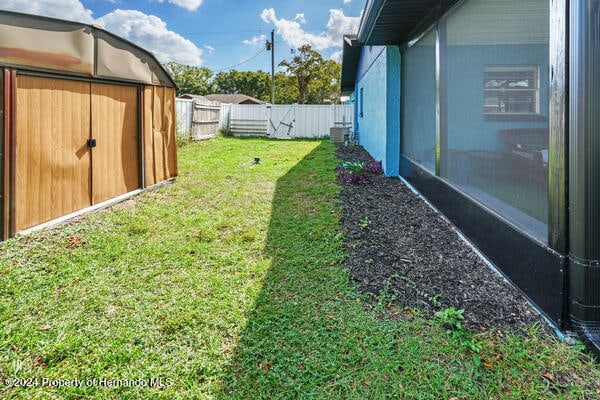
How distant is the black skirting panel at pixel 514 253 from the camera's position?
1.91 m

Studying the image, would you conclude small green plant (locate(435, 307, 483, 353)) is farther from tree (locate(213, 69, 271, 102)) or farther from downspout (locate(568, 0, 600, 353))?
tree (locate(213, 69, 271, 102))

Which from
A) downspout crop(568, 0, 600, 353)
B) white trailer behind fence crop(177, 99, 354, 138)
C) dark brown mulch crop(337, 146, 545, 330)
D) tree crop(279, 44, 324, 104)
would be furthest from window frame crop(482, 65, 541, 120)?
tree crop(279, 44, 324, 104)

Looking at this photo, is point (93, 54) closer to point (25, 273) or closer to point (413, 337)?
point (25, 273)

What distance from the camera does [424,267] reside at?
9.05 ft

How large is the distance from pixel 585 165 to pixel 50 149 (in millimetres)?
4580

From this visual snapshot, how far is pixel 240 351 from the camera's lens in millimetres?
1867

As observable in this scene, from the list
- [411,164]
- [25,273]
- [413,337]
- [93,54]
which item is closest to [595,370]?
[413,337]

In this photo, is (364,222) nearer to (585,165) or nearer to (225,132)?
(585,165)

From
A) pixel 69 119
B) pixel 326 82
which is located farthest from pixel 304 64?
pixel 69 119

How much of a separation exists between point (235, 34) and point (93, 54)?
1397 inches

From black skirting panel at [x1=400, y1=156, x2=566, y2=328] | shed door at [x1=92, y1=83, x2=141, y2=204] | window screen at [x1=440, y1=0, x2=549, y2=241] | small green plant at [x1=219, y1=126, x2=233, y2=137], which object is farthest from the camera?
small green plant at [x1=219, y1=126, x2=233, y2=137]

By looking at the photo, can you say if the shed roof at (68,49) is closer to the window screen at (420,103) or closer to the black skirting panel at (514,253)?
the window screen at (420,103)

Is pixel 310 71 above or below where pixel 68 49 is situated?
above

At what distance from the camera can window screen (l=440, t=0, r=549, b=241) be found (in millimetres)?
2094
